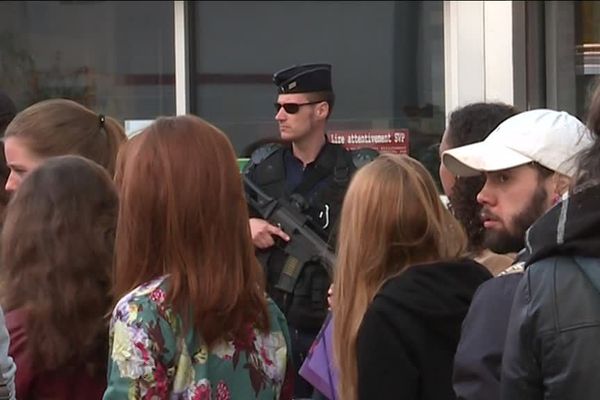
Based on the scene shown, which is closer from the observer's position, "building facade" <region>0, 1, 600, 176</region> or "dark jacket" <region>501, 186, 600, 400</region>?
"dark jacket" <region>501, 186, 600, 400</region>

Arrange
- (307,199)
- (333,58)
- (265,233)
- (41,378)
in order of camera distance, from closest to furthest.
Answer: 1. (41,378)
2. (265,233)
3. (307,199)
4. (333,58)

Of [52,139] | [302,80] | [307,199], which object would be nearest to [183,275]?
[52,139]

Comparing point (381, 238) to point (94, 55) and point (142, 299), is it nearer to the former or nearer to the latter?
point (142, 299)

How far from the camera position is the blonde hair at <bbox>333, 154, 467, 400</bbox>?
3.16 meters

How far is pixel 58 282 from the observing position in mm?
2760

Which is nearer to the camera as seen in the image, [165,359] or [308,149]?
[165,359]

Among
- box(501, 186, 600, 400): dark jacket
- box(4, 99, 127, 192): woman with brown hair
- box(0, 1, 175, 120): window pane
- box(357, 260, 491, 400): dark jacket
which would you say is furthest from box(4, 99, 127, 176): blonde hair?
box(0, 1, 175, 120): window pane

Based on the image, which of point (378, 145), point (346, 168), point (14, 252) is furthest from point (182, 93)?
point (14, 252)

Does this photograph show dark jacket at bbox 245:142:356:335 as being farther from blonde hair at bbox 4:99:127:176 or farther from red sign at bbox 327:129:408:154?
red sign at bbox 327:129:408:154

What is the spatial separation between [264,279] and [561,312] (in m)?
1.01

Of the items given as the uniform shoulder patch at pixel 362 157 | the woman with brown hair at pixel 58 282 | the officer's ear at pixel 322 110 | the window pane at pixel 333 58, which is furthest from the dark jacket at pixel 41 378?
the window pane at pixel 333 58

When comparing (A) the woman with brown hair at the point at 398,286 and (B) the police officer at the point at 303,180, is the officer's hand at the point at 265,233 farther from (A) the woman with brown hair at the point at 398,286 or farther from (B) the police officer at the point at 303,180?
(A) the woman with brown hair at the point at 398,286

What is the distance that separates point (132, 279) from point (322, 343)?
44.8 inches

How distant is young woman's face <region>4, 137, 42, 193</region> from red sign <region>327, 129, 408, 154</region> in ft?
11.9
